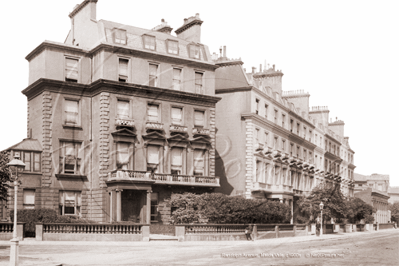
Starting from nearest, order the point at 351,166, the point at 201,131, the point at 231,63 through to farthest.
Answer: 1. the point at 201,131
2. the point at 231,63
3. the point at 351,166

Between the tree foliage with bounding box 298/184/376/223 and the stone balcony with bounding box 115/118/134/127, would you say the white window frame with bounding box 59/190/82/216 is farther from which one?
the tree foliage with bounding box 298/184/376/223

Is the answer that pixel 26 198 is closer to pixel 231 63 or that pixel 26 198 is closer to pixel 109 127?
pixel 109 127

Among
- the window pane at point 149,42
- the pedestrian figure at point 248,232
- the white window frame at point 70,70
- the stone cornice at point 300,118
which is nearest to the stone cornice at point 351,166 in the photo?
the stone cornice at point 300,118

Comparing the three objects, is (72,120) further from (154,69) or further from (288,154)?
(288,154)

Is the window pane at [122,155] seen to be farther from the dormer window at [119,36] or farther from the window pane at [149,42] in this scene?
the window pane at [149,42]

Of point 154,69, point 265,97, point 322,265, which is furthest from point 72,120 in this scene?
point 322,265

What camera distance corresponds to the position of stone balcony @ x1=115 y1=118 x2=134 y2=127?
156ft

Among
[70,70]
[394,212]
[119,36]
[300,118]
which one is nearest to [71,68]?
[70,70]

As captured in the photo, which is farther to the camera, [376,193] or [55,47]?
[376,193]

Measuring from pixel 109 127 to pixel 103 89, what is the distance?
3455 millimetres

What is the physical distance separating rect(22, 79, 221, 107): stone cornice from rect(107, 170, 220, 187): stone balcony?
7610 millimetres

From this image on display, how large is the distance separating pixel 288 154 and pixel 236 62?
1716 centimetres

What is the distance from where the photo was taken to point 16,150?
45.0 metres

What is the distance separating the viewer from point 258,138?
60.8m
